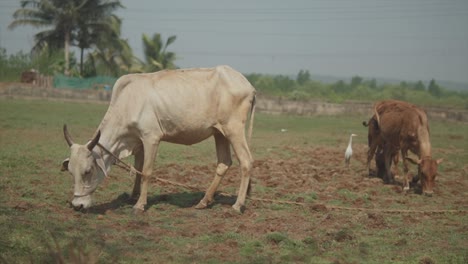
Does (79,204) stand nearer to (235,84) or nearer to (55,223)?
(55,223)

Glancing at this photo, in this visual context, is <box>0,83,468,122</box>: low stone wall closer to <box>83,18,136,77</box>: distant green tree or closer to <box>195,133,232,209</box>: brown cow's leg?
<box>83,18,136,77</box>: distant green tree

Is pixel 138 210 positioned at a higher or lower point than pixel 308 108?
higher

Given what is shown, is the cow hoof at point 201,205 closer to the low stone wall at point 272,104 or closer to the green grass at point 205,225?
the green grass at point 205,225

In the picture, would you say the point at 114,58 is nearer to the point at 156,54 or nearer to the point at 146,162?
the point at 156,54

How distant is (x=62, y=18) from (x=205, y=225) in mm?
47473

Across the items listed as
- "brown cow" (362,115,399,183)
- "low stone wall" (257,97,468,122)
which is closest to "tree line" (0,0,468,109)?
"low stone wall" (257,97,468,122)

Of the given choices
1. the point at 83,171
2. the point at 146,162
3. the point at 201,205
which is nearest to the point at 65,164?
the point at 83,171

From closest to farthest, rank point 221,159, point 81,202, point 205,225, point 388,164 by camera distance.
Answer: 1. point 205,225
2. point 81,202
3. point 221,159
4. point 388,164

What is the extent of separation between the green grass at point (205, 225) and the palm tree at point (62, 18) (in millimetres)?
39546

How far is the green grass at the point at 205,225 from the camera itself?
6.69m

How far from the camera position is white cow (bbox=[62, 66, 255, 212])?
30.6 ft

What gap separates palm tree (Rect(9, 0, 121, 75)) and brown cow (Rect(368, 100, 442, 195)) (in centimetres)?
4239

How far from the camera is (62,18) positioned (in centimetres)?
5194

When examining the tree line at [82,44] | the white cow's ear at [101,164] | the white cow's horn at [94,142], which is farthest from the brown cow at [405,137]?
the tree line at [82,44]
